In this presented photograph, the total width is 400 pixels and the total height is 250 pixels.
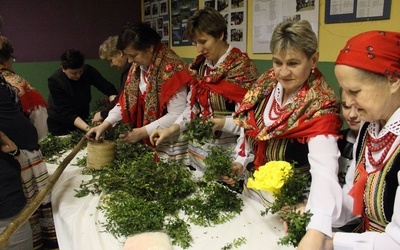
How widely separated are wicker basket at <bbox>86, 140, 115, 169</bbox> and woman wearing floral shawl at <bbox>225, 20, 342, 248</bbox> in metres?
0.78

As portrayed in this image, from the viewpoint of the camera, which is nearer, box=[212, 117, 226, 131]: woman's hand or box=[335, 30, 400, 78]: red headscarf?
box=[335, 30, 400, 78]: red headscarf

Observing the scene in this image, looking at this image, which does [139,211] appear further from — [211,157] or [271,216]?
[271,216]

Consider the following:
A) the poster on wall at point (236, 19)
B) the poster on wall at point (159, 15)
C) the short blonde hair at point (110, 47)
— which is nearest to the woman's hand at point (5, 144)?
the short blonde hair at point (110, 47)

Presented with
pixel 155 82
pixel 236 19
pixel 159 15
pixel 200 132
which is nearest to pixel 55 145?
pixel 155 82

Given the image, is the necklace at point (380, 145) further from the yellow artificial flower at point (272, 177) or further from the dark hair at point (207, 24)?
the dark hair at point (207, 24)

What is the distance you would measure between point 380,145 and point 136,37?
1551 millimetres

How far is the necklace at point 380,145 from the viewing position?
43.3 inches

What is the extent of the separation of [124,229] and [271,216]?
59cm

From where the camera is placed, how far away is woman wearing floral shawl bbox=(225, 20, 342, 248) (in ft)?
4.38

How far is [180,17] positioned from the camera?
14.5ft

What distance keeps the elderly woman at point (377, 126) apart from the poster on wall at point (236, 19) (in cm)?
Answer: 234

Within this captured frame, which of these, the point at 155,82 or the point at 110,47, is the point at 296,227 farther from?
the point at 110,47

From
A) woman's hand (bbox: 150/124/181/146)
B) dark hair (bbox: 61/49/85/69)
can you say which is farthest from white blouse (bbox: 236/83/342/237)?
dark hair (bbox: 61/49/85/69)

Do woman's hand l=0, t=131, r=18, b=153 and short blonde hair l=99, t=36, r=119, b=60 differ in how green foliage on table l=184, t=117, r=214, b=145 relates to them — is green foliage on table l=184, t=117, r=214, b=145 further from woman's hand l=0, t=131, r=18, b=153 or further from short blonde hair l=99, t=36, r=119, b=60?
short blonde hair l=99, t=36, r=119, b=60
